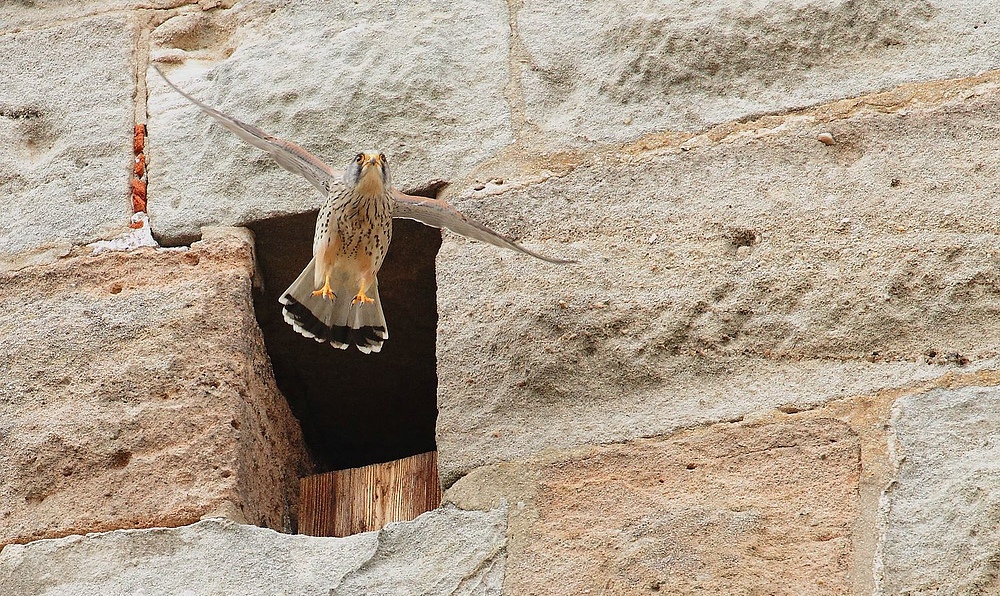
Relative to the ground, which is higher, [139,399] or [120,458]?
[139,399]

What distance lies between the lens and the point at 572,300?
2.89 metres

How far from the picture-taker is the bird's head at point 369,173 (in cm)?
314

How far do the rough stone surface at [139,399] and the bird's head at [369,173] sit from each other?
12.5 inches

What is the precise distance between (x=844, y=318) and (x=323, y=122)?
1408 millimetres

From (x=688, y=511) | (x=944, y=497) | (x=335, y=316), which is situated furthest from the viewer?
(x=335, y=316)

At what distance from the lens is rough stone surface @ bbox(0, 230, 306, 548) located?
2793 mm

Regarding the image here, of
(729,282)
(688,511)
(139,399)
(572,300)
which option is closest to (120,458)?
(139,399)

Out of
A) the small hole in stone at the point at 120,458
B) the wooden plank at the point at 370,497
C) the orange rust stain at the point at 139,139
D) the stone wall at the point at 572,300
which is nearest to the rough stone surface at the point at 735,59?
the stone wall at the point at 572,300

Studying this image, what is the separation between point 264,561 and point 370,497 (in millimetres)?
496

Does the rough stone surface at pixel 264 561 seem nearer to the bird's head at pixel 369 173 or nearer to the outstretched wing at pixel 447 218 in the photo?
the outstretched wing at pixel 447 218

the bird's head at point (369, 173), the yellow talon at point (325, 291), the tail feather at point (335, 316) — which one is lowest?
the tail feather at point (335, 316)

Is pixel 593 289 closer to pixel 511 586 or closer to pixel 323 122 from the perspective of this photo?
pixel 511 586

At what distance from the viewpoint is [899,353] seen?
2.61 metres

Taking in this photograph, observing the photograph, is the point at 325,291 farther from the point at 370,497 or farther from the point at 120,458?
the point at 120,458
